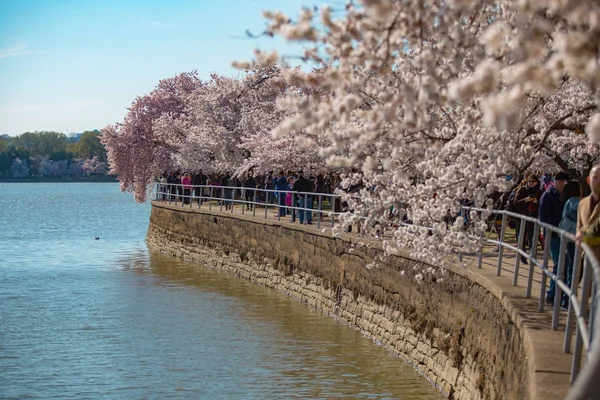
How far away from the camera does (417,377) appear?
14398mm

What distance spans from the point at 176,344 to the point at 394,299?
169 inches

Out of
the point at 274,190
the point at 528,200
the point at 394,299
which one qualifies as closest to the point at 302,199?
the point at 274,190

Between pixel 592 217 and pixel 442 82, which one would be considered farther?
pixel 592 217

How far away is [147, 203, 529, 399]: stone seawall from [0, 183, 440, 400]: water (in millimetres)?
390

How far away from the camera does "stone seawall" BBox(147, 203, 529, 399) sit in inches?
427

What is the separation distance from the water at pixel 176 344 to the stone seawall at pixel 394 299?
1.28 feet

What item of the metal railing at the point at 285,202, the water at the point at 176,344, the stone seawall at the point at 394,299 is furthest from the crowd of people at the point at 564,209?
the water at the point at 176,344

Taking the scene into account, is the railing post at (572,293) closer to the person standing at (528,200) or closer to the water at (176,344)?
the water at (176,344)

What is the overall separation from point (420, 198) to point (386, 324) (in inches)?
204

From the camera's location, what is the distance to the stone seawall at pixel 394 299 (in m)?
10.9

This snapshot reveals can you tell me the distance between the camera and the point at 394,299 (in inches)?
650

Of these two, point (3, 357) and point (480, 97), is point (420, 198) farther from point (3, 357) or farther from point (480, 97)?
point (3, 357)

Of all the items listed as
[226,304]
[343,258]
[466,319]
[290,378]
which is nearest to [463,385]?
[466,319]

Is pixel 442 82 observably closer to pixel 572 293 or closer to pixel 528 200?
pixel 572 293
